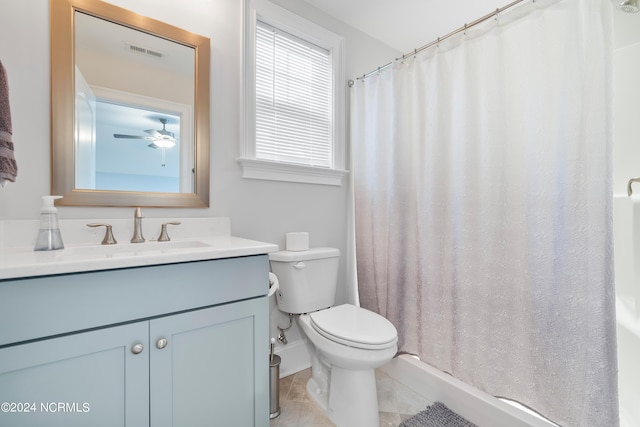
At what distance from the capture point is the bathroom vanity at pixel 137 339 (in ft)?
2.38

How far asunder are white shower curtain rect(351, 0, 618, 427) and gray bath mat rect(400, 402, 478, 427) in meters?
0.18

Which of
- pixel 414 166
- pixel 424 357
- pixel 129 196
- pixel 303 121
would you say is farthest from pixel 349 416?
pixel 303 121

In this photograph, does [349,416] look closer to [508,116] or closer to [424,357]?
[424,357]

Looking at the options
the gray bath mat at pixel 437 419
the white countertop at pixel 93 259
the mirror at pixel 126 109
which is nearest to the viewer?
the white countertop at pixel 93 259

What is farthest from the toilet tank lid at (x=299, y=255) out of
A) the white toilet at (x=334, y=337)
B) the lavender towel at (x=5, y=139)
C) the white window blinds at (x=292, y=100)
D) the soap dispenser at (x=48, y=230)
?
the lavender towel at (x=5, y=139)

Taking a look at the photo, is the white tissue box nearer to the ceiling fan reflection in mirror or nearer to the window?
the window

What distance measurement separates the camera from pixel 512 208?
3.97 feet

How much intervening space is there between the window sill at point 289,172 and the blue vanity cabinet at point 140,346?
69cm

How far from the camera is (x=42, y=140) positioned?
3.75ft

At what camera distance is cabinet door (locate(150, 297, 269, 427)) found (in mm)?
903

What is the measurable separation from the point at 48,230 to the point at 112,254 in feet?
0.80

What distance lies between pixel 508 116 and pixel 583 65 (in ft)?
0.88

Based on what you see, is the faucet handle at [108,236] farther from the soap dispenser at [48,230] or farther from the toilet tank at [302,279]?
the toilet tank at [302,279]

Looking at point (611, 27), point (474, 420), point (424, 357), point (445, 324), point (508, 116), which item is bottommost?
point (474, 420)
